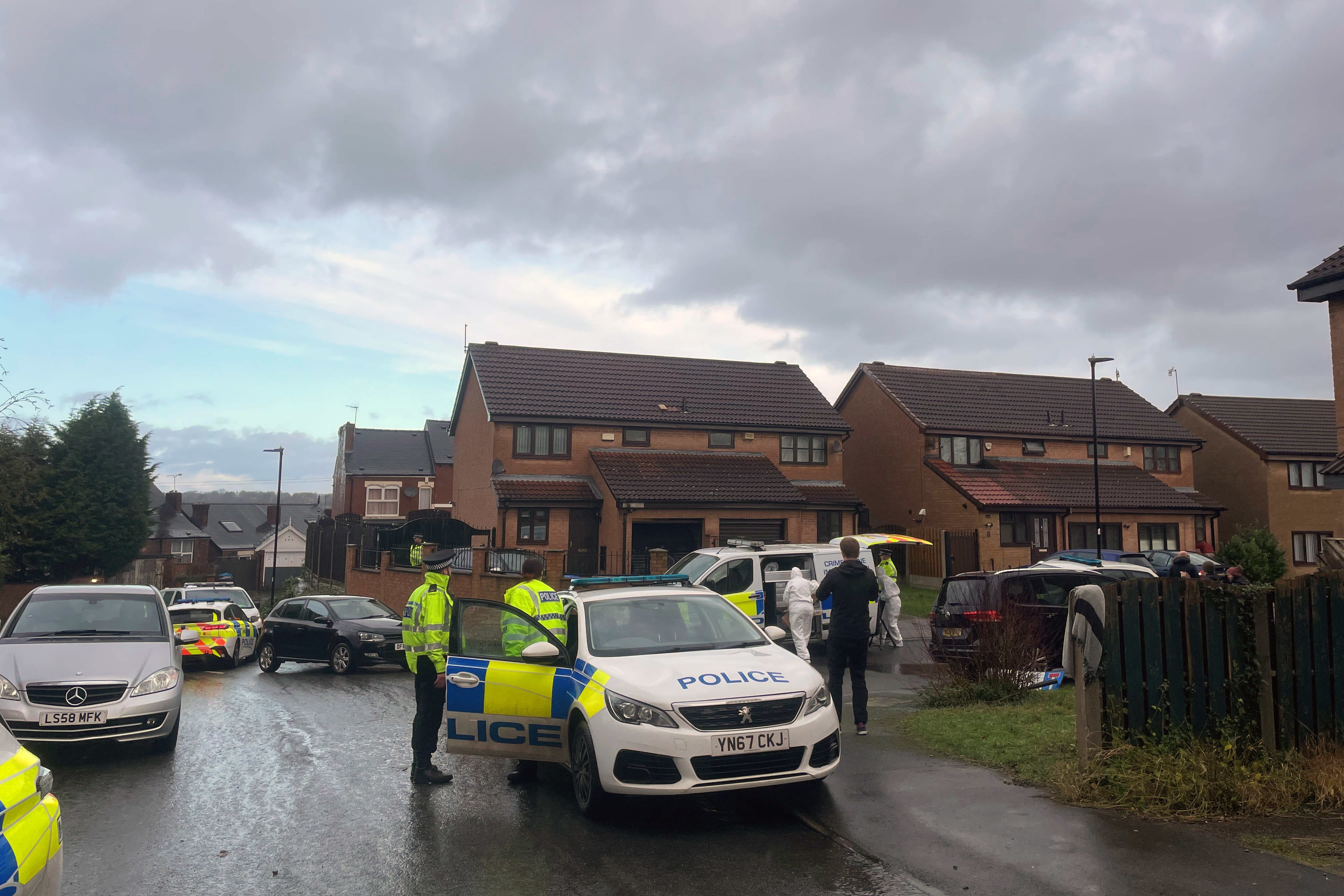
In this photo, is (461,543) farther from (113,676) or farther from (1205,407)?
(1205,407)

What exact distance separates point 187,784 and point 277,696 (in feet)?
21.0

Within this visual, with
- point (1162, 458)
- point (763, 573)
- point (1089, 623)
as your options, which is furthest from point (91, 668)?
point (1162, 458)

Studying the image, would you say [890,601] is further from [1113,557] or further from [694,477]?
[694,477]

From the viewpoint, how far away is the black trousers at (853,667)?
8.93 metres

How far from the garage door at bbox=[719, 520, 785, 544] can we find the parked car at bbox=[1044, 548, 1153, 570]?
338 inches

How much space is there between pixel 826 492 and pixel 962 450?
629cm

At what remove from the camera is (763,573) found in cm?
1734

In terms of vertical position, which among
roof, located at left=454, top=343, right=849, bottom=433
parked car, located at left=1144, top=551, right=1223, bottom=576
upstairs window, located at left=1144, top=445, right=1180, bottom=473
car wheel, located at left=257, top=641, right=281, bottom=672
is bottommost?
car wheel, located at left=257, top=641, right=281, bottom=672

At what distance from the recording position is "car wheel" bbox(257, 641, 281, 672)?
18094 mm

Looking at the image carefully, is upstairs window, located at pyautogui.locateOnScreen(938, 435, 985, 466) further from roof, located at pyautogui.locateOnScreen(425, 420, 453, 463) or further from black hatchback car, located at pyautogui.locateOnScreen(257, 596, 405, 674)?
roof, located at pyautogui.locateOnScreen(425, 420, 453, 463)

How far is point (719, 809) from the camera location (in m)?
6.75

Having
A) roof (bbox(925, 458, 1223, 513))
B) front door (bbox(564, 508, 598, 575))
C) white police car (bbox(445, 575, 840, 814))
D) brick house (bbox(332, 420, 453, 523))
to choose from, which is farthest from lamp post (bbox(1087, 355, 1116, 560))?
brick house (bbox(332, 420, 453, 523))

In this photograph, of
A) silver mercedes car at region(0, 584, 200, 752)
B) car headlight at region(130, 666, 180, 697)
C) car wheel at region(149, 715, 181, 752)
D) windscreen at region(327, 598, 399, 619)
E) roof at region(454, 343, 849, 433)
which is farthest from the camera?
roof at region(454, 343, 849, 433)

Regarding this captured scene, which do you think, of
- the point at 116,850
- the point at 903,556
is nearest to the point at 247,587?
the point at 903,556
